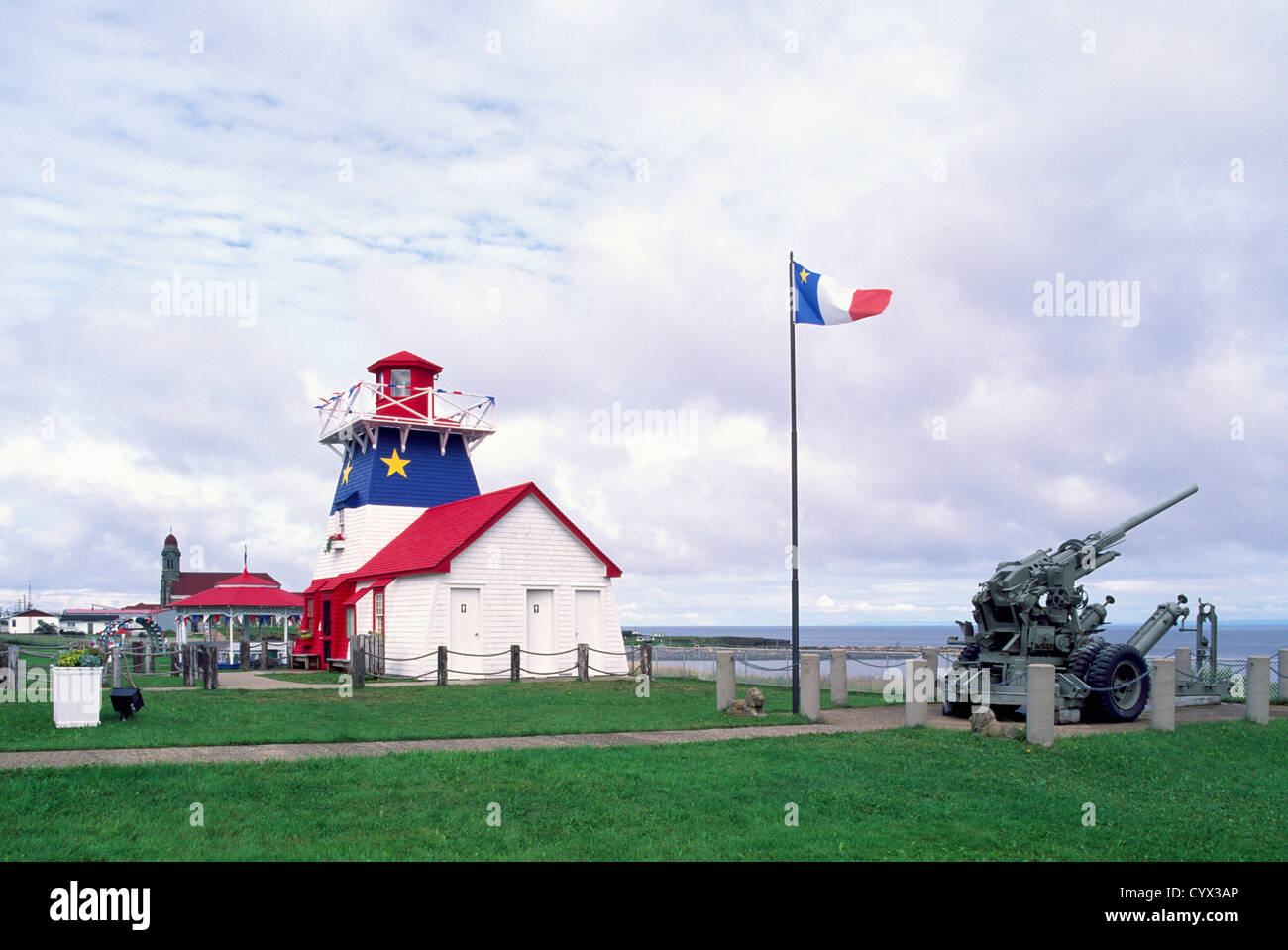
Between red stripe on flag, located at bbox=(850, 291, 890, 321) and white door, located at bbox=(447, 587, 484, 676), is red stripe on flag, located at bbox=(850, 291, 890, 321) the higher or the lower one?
the higher one

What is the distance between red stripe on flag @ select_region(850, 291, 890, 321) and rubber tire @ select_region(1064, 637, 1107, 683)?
6.88m

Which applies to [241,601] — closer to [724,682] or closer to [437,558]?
[437,558]

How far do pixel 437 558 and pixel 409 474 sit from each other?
725 cm

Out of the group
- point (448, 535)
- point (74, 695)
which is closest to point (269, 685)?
point (448, 535)

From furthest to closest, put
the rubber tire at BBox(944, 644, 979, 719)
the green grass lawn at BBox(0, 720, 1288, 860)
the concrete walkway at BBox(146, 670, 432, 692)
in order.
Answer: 1. the concrete walkway at BBox(146, 670, 432, 692)
2. the rubber tire at BBox(944, 644, 979, 719)
3. the green grass lawn at BBox(0, 720, 1288, 860)

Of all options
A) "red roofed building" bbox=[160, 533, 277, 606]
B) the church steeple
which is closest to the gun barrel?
"red roofed building" bbox=[160, 533, 277, 606]

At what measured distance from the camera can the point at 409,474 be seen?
1363 inches

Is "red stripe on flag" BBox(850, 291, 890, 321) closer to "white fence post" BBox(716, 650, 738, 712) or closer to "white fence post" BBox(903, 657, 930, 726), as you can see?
"white fence post" BBox(903, 657, 930, 726)

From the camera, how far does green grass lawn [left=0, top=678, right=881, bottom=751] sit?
14.0 metres

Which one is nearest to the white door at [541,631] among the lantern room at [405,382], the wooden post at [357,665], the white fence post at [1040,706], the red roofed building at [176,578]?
the wooden post at [357,665]

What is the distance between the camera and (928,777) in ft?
39.3

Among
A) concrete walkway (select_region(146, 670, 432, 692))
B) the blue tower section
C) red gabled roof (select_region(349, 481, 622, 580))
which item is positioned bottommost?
concrete walkway (select_region(146, 670, 432, 692))

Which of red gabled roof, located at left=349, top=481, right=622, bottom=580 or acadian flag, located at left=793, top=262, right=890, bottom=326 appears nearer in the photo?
acadian flag, located at left=793, top=262, right=890, bottom=326
